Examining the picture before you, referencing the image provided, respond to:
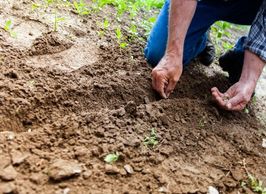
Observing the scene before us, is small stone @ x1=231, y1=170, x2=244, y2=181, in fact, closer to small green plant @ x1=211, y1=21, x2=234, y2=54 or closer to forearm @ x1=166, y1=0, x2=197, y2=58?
forearm @ x1=166, y1=0, x2=197, y2=58

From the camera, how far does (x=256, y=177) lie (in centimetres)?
169

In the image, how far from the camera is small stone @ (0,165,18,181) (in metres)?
1.33

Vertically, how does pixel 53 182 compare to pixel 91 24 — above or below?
below

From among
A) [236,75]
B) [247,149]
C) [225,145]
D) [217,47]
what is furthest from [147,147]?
[217,47]

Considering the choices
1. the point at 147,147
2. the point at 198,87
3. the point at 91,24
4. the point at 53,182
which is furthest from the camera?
the point at 91,24

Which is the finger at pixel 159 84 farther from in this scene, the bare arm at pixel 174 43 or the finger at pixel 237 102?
the finger at pixel 237 102

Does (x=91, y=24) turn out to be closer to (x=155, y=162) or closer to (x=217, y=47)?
(x=217, y=47)

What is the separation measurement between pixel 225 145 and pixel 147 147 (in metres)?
0.43

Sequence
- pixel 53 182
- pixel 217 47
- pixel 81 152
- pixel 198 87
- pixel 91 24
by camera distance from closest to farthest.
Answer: pixel 53 182 < pixel 81 152 < pixel 198 87 < pixel 91 24 < pixel 217 47

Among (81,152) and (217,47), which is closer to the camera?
(81,152)

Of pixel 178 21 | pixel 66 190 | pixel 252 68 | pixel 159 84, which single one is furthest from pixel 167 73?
pixel 66 190

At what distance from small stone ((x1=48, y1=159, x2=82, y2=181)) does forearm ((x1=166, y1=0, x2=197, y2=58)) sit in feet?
2.89

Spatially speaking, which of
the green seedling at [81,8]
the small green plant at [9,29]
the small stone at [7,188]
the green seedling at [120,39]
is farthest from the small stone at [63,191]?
the green seedling at [81,8]

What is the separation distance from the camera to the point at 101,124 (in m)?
1.71
